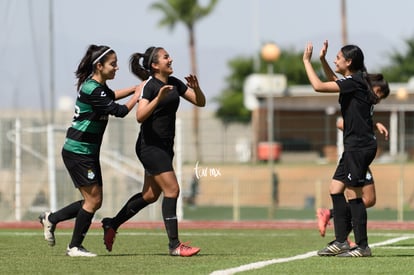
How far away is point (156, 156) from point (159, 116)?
0.37 m

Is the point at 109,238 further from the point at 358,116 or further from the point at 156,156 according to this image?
the point at 358,116

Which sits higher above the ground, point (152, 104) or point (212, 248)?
point (152, 104)

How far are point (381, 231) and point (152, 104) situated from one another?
23.0 ft

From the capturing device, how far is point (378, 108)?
3962 centimetres

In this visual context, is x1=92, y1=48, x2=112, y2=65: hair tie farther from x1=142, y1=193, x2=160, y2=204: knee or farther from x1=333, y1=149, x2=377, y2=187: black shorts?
x1=333, y1=149, x2=377, y2=187: black shorts

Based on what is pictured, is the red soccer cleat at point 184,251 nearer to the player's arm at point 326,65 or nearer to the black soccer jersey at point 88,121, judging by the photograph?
the black soccer jersey at point 88,121

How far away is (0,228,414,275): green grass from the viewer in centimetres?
952

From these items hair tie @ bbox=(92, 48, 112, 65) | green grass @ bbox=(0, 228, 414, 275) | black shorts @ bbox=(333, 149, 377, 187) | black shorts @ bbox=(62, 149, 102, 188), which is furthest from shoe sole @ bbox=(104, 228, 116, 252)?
black shorts @ bbox=(333, 149, 377, 187)

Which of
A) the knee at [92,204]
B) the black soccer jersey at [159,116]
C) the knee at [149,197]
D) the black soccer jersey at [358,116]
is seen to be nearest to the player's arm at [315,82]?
the black soccer jersey at [358,116]

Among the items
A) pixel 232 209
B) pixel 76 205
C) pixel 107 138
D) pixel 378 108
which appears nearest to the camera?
pixel 76 205

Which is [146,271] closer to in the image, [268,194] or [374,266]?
[374,266]

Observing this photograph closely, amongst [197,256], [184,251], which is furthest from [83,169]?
[197,256]

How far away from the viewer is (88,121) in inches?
439

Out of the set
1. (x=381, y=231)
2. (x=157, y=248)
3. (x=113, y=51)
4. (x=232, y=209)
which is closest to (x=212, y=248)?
(x=157, y=248)
